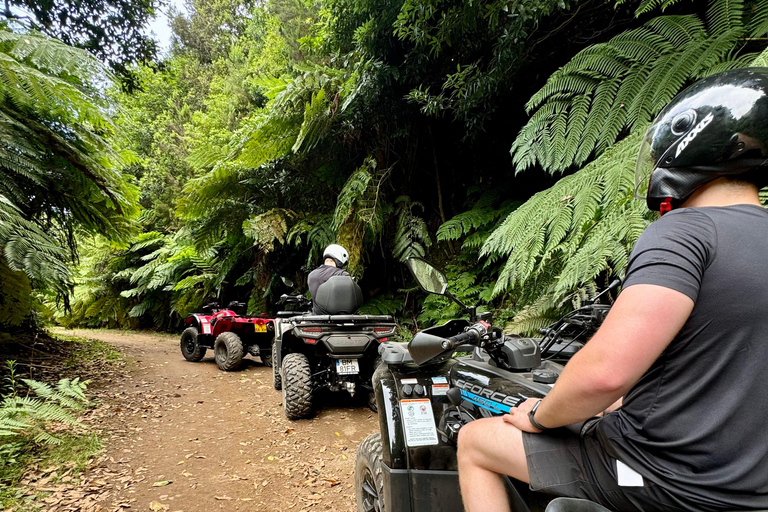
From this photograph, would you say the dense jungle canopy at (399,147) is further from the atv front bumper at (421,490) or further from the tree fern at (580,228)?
the atv front bumper at (421,490)

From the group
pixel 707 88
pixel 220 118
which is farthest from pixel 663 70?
pixel 220 118

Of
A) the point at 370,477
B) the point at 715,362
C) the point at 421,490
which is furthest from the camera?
the point at 370,477

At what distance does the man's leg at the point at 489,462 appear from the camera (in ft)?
3.35

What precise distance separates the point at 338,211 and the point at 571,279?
3.92 meters

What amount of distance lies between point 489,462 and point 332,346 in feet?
9.68

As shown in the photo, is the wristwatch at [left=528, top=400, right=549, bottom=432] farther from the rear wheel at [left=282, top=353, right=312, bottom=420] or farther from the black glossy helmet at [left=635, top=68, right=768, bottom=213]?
the rear wheel at [left=282, top=353, right=312, bottom=420]

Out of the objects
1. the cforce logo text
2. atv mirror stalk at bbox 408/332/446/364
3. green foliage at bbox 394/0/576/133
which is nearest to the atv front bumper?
the cforce logo text

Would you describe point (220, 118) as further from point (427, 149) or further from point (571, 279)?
point (571, 279)

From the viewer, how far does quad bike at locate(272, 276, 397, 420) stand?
395cm

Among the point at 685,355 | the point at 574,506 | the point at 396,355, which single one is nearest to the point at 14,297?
the point at 396,355

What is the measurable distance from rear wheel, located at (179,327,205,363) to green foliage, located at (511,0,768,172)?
20.3 feet

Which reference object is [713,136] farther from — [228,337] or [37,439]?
[228,337]

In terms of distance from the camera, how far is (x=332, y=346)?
3914 mm

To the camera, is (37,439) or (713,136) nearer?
(713,136)
